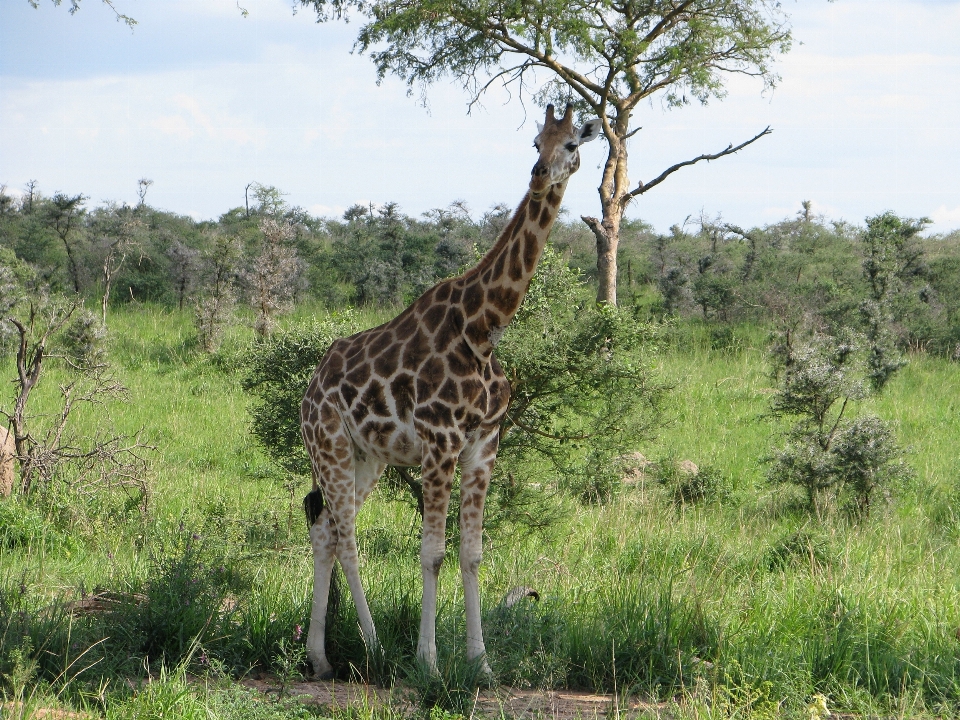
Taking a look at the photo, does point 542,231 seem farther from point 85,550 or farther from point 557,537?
point 85,550

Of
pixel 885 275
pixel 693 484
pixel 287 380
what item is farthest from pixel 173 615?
pixel 885 275

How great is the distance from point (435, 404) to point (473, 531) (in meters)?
0.67

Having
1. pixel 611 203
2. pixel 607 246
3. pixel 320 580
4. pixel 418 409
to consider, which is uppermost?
pixel 611 203

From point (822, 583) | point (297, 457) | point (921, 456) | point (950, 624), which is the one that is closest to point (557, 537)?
point (297, 457)

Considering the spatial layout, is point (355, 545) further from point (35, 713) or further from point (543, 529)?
point (543, 529)

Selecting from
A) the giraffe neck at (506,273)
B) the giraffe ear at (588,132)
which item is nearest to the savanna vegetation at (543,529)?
the giraffe neck at (506,273)

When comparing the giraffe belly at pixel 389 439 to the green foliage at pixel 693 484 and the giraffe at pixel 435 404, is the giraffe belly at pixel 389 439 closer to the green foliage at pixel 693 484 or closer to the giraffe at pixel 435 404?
the giraffe at pixel 435 404

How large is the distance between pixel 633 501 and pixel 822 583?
377cm

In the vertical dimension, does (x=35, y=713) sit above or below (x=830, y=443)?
below

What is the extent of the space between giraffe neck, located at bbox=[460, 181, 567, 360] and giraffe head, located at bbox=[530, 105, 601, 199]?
15cm

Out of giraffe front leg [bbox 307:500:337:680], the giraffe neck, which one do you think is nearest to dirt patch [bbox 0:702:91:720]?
giraffe front leg [bbox 307:500:337:680]

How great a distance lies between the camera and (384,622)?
5.18m

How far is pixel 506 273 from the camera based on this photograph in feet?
15.2

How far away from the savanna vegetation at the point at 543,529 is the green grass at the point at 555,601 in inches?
0.9
